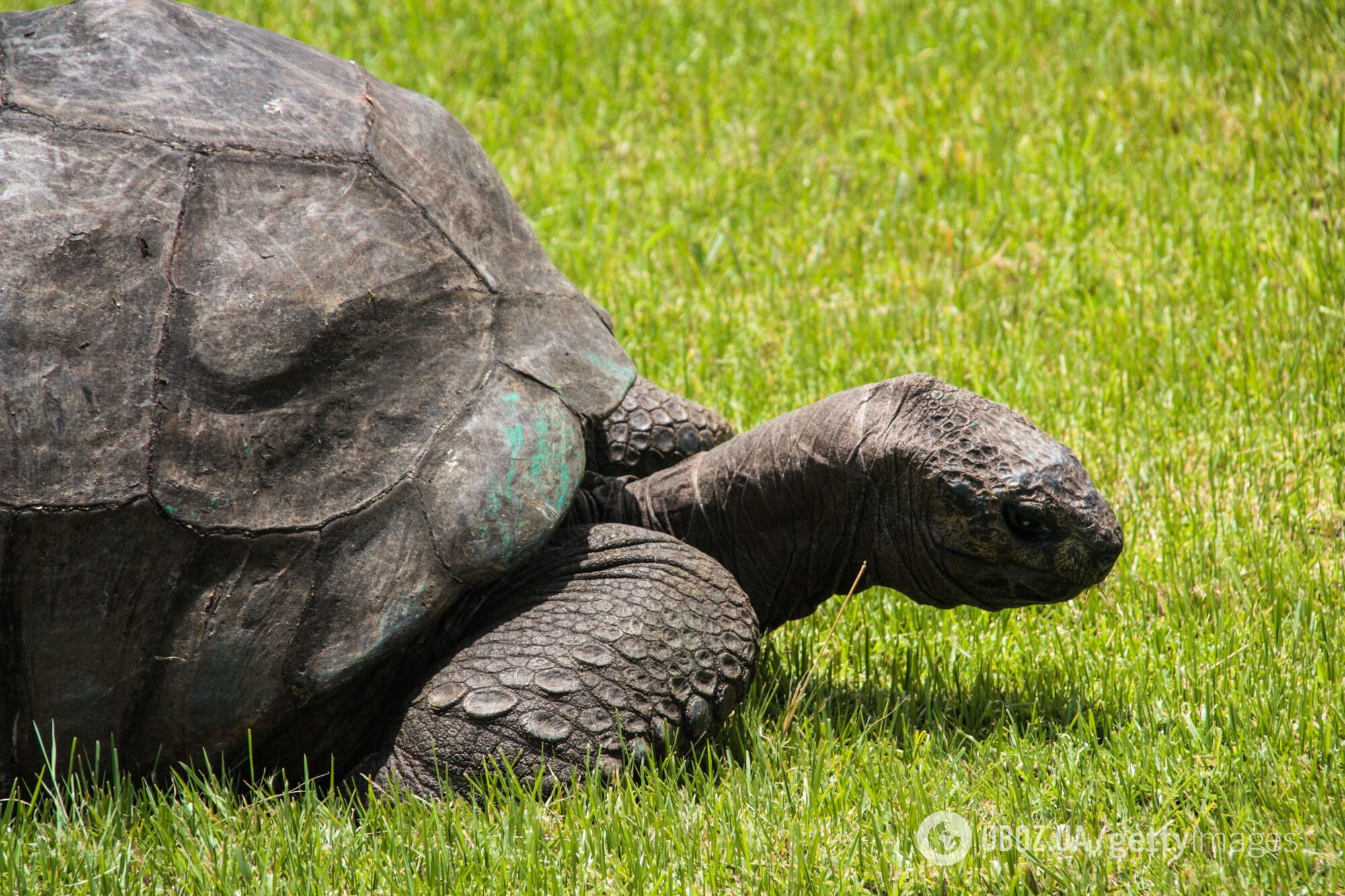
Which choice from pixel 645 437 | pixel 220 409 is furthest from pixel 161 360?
pixel 645 437

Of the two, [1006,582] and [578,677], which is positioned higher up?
[1006,582]

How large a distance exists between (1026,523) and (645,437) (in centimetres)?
119

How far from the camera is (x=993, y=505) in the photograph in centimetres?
297

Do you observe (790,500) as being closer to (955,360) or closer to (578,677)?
(578,677)

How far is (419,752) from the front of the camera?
282 cm

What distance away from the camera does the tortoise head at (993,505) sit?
116 inches

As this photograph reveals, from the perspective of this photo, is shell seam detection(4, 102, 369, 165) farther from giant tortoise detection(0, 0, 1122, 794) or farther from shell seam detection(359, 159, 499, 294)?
shell seam detection(359, 159, 499, 294)

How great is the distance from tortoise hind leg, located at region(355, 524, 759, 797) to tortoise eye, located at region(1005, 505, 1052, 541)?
0.66 meters

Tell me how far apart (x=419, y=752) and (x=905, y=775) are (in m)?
1.07

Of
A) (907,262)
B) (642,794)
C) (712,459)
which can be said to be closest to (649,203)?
(907,262)

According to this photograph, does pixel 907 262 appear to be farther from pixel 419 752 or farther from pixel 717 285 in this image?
pixel 419 752

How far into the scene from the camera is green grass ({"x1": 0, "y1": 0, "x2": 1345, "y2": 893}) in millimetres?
2580

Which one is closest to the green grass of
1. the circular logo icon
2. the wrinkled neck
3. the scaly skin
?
the circular logo icon

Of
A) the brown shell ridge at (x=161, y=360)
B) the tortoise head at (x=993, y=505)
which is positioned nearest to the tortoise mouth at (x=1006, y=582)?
the tortoise head at (x=993, y=505)
